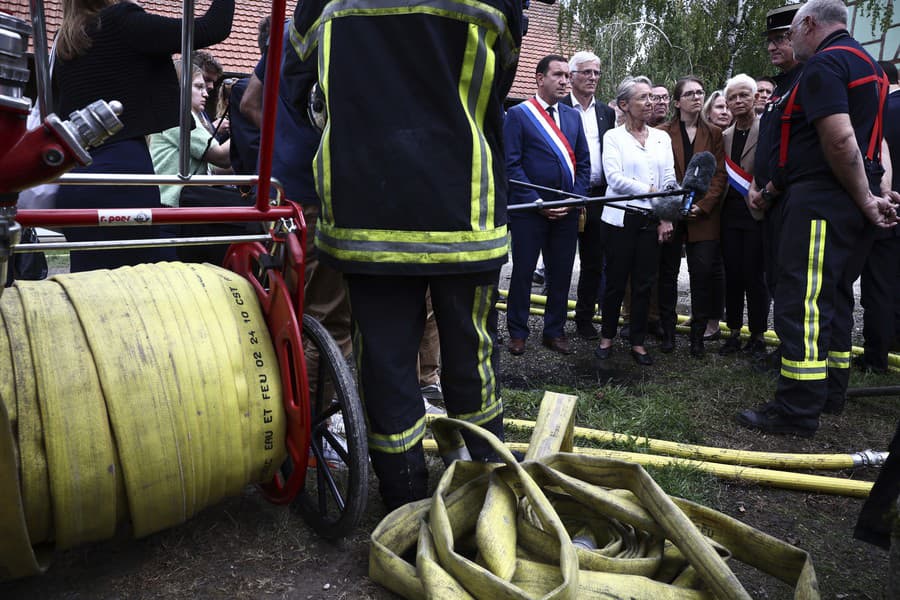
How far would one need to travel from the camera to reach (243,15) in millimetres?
13922

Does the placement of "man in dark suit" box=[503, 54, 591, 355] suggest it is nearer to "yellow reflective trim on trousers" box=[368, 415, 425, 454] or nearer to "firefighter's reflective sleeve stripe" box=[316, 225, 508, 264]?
"yellow reflective trim on trousers" box=[368, 415, 425, 454]

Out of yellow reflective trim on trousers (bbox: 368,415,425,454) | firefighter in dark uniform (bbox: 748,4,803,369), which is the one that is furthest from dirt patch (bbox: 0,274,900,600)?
firefighter in dark uniform (bbox: 748,4,803,369)

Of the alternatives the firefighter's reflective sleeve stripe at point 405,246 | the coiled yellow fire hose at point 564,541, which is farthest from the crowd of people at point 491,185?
the coiled yellow fire hose at point 564,541

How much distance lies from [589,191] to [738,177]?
3.84 feet

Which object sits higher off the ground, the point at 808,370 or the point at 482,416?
the point at 482,416

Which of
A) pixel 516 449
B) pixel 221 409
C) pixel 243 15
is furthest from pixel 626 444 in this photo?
pixel 243 15

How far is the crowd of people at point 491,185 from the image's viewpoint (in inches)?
81.6

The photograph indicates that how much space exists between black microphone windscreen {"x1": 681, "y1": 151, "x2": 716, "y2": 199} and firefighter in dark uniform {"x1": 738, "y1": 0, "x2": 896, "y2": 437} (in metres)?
0.84

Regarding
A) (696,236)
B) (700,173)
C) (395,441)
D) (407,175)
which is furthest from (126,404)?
(696,236)

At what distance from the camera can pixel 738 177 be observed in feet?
15.7

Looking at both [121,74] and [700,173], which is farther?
[700,173]

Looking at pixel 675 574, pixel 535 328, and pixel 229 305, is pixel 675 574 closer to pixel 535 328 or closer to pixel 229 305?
pixel 229 305

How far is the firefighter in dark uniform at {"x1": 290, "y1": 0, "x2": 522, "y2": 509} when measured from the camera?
2021 millimetres

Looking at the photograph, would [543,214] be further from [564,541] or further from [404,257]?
[564,541]
